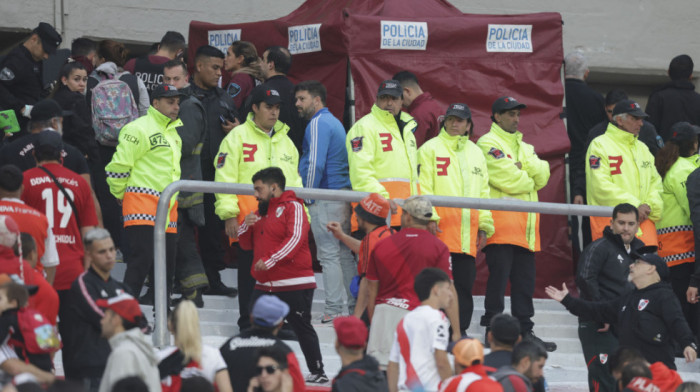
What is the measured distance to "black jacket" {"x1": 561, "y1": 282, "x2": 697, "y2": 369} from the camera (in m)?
9.64

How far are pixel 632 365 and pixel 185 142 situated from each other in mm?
4420

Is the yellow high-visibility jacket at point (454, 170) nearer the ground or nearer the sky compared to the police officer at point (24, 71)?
nearer the ground

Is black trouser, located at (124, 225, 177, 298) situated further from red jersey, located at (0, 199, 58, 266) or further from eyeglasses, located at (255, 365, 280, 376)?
eyeglasses, located at (255, 365, 280, 376)

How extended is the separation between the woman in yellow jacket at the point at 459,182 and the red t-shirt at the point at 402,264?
163cm

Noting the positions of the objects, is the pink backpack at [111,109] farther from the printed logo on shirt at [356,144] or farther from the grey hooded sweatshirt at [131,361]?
the grey hooded sweatshirt at [131,361]

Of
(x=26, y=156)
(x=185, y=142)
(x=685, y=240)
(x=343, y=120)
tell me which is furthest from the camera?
(x=343, y=120)

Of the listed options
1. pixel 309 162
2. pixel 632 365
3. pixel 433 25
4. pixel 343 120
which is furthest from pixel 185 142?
pixel 632 365

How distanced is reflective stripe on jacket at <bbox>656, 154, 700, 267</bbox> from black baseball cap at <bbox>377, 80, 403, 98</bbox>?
2.81 m

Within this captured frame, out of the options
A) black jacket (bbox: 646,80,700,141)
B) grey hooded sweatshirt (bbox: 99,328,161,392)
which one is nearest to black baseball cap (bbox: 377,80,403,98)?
black jacket (bbox: 646,80,700,141)

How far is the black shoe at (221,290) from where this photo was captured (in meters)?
11.4

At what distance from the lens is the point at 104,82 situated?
1180cm

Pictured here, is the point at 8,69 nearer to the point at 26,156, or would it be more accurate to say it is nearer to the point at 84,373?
the point at 26,156

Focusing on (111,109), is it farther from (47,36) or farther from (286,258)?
(286,258)

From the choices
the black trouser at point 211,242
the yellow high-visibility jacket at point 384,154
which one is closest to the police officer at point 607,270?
the yellow high-visibility jacket at point 384,154
